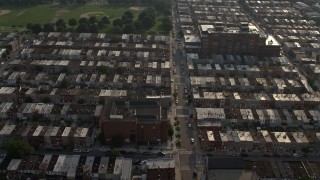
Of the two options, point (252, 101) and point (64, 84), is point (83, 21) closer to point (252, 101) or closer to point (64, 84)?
point (64, 84)

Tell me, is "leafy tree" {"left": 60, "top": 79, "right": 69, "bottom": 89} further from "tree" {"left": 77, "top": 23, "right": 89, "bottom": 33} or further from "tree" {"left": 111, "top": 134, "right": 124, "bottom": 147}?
"tree" {"left": 77, "top": 23, "right": 89, "bottom": 33}

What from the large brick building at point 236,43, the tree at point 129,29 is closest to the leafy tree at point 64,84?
the large brick building at point 236,43

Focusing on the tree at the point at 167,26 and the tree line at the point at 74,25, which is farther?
the tree at the point at 167,26

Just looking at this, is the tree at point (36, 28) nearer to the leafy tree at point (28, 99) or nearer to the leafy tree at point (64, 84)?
the leafy tree at point (64, 84)

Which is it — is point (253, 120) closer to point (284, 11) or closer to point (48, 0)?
point (284, 11)

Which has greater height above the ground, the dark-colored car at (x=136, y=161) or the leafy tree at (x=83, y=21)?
the dark-colored car at (x=136, y=161)

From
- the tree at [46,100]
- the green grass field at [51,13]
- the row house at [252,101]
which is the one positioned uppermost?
the tree at [46,100]

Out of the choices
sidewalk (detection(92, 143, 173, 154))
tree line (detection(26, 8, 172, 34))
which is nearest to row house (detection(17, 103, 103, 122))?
sidewalk (detection(92, 143, 173, 154))
